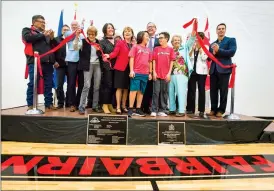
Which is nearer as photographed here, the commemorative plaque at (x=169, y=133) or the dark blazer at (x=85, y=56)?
the commemorative plaque at (x=169, y=133)

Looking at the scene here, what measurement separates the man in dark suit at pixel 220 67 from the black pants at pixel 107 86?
4.71 feet

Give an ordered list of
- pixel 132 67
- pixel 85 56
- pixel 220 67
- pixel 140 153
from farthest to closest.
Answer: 1. pixel 220 67
2. pixel 85 56
3. pixel 132 67
4. pixel 140 153

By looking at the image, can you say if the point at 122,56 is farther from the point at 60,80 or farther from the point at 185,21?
the point at 185,21

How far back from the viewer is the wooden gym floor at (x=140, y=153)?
1.74 m

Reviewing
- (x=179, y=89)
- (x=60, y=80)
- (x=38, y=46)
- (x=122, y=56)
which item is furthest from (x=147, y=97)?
(x=38, y=46)

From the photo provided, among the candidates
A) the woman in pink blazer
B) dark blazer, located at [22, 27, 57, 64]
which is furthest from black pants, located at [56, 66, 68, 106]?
the woman in pink blazer

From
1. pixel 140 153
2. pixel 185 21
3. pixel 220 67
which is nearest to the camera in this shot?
pixel 140 153

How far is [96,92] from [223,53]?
182 centimetres

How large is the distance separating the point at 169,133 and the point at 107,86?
104 cm

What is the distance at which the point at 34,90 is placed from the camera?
298 centimetres

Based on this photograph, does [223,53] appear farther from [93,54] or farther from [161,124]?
[93,54]

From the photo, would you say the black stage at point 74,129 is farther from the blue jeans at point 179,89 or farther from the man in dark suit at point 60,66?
the man in dark suit at point 60,66

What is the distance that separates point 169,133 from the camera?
2.91 m

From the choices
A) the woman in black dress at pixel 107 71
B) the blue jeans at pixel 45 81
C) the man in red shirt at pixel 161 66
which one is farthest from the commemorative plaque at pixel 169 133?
the blue jeans at pixel 45 81
